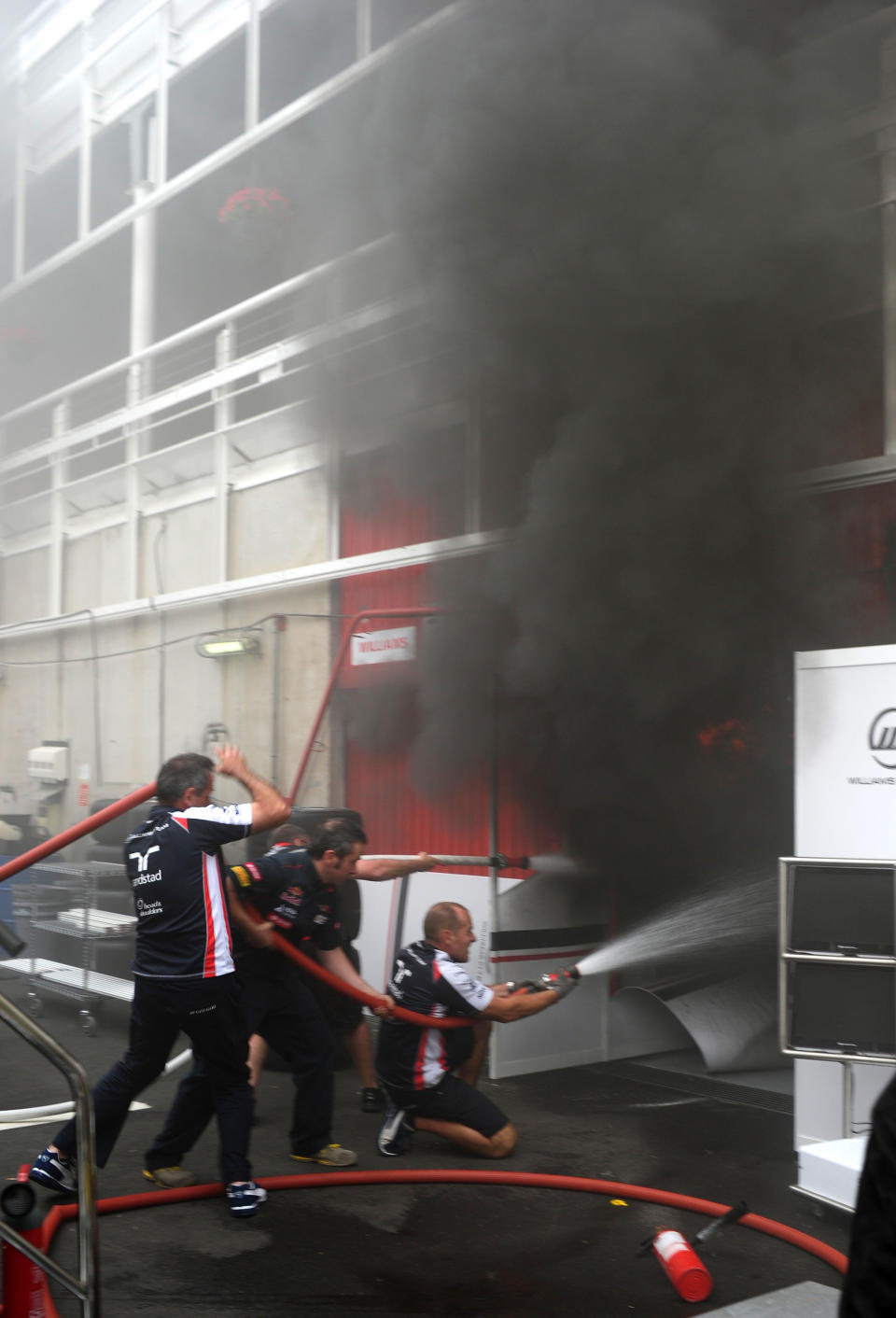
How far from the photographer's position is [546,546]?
24.5ft

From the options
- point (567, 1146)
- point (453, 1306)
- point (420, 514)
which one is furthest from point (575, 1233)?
point (420, 514)

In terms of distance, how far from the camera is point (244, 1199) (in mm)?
4422

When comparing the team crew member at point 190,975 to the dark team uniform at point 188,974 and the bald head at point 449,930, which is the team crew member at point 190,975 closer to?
the dark team uniform at point 188,974

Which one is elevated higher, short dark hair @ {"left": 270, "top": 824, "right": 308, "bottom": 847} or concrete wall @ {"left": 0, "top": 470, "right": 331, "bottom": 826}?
concrete wall @ {"left": 0, "top": 470, "right": 331, "bottom": 826}

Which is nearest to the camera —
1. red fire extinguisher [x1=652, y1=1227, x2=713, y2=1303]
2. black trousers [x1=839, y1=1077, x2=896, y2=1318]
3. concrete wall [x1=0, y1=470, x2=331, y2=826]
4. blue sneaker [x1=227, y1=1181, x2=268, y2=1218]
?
black trousers [x1=839, y1=1077, x2=896, y2=1318]

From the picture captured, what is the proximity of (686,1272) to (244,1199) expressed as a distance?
1.63m

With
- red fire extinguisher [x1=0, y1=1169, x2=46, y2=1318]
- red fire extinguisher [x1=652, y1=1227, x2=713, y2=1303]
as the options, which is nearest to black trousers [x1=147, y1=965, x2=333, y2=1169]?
red fire extinguisher [x1=652, y1=1227, x2=713, y2=1303]

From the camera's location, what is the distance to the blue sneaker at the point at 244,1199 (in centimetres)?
441

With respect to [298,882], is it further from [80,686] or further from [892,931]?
[80,686]

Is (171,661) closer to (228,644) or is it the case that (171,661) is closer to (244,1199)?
(228,644)

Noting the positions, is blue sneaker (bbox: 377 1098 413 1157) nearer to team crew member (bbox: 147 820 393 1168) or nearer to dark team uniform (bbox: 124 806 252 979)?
team crew member (bbox: 147 820 393 1168)

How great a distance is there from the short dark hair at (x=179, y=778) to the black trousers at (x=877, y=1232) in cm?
373

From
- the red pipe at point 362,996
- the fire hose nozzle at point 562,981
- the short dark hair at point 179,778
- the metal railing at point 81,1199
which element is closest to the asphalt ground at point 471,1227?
the red pipe at point 362,996

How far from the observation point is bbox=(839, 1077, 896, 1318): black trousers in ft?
3.93
